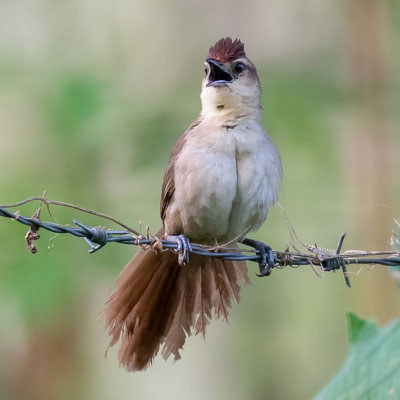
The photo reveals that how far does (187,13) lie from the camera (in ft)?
24.7

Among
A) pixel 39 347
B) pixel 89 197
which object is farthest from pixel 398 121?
pixel 39 347

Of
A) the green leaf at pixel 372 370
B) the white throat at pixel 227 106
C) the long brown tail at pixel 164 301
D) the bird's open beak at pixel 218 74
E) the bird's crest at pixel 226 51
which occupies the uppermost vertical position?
the bird's crest at pixel 226 51

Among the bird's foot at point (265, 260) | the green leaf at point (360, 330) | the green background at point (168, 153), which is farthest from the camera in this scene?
the green background at point (168, 153)

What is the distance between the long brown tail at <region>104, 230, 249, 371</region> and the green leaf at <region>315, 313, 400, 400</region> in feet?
7.69

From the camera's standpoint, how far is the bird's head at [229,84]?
12.6 feet

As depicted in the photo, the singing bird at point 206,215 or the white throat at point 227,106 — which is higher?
the white throat at point 227,106

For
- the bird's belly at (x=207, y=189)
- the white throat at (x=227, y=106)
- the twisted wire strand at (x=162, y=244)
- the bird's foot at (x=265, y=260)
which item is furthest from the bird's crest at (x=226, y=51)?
the twisted wire strand at (x=162, y=244)

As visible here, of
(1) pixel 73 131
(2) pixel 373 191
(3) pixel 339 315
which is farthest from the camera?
(3) pixel 339 315

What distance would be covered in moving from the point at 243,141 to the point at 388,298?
3044mm

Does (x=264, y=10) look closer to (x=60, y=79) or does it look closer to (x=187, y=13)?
(x=187, y=13)

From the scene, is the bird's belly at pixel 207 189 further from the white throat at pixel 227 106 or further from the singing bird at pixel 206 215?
the white throat at pixel 227 106

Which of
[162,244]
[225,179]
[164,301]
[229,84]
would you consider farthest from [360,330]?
[229,84]

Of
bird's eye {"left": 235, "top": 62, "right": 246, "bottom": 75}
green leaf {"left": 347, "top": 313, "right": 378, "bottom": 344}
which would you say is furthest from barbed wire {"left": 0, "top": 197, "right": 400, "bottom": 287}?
bird's eye {"left": 235, "top": 62, "right": 246, "bottom": 75}

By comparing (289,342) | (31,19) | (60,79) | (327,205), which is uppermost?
(31,19)
